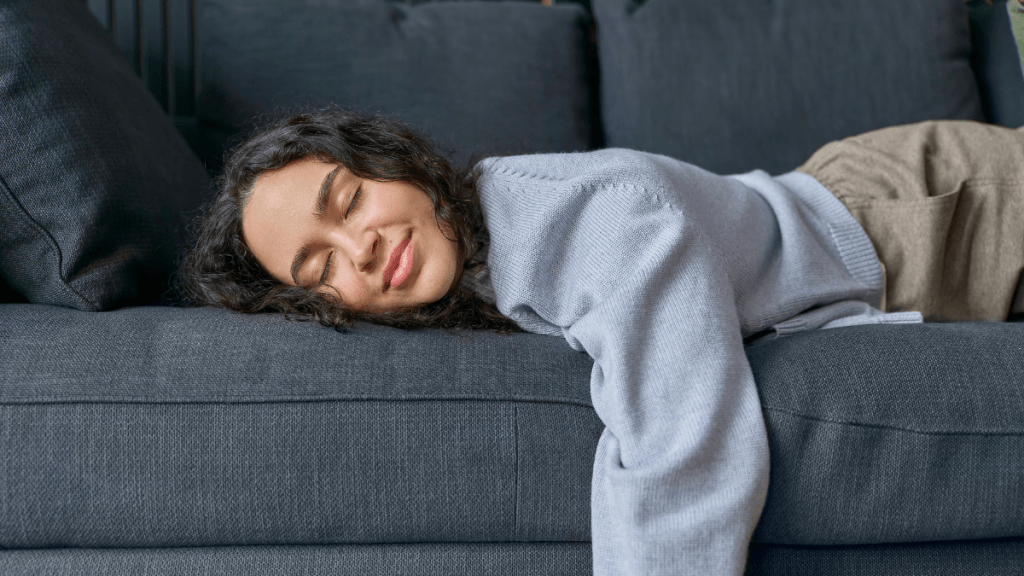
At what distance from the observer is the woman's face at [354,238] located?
843 mm

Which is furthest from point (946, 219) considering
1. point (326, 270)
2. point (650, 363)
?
point (326, 270)

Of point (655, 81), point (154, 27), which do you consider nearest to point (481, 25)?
point (655, 81)

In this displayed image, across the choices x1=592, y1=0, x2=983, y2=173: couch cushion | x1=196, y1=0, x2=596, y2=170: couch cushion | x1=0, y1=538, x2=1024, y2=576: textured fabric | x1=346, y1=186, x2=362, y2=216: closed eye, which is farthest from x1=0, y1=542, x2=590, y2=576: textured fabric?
x1=592, y1=0, x2=983, y2=173: couch cushion

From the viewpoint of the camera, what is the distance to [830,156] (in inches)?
47.2

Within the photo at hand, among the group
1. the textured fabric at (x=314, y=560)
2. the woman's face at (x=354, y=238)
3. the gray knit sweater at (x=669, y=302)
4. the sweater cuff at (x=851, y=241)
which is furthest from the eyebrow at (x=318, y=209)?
the sweater cuff at (x=851, y=241)

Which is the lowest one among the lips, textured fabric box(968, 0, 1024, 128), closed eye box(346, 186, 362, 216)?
the lips

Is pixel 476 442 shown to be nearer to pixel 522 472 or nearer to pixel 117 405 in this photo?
pixel 522 472

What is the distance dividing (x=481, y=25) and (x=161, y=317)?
974mm

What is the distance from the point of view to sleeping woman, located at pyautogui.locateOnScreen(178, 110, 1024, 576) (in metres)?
0.63

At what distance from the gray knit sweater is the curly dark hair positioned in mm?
38

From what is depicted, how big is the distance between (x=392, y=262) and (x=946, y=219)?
886 mm

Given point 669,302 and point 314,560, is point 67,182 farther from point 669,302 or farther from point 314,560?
point 669,302

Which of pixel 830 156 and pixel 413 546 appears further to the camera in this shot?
pixel 830 156

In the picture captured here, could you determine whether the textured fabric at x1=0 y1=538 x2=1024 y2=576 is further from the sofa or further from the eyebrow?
the eyebrow
